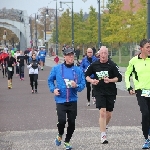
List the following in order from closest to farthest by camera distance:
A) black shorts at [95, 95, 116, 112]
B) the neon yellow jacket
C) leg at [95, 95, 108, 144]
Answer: the neon yellow jacket < leg at [95, 95, 108, 144] < black shorts at [95, 95, 116, 112]

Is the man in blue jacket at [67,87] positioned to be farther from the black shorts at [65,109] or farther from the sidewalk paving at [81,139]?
the sidewalk paving at [81,139]

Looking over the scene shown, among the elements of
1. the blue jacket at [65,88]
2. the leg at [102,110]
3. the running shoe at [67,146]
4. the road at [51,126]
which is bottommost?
the road at [51,126]

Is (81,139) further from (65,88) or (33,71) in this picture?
(33,71)

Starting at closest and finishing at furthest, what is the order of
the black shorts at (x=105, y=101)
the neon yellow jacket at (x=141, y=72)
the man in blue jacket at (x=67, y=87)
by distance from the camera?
1. the man in blue jacket at (x=67, y=87)
2. the neon yellow jacket at (x=141, y=72)
3. the black shorts at (x=105, y=101)

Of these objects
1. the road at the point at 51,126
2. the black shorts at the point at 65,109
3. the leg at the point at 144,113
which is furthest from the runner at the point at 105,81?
the black shorts at the point at 65,109

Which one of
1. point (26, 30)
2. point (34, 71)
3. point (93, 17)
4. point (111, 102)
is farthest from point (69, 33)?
point (111, 102)

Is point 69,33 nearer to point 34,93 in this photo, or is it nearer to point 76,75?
point 34,93

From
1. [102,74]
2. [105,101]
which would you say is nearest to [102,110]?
[105,101]

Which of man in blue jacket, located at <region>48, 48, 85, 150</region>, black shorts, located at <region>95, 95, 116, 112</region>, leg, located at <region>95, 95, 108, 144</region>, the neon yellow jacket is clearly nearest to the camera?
man in blue jacket, located at <region>48, 48, 85, 150</region>

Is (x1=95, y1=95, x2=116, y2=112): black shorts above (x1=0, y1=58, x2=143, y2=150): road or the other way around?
above

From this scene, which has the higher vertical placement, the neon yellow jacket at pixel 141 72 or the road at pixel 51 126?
the neon yellow jacket at pixel 141 72

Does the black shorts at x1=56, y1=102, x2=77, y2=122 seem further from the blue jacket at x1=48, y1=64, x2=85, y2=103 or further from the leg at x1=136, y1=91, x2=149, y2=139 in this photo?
the leg at x1=136, y1=91, x2=149, y2=139

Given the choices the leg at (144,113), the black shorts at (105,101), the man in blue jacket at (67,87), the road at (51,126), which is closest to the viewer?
the man in blue jacket at (67,87)

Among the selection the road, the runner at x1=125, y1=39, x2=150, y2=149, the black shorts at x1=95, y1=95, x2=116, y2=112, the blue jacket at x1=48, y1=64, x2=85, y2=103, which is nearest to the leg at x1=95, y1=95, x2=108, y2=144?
the black shorts at x1=95, y1=95, x2=116, y2=112
